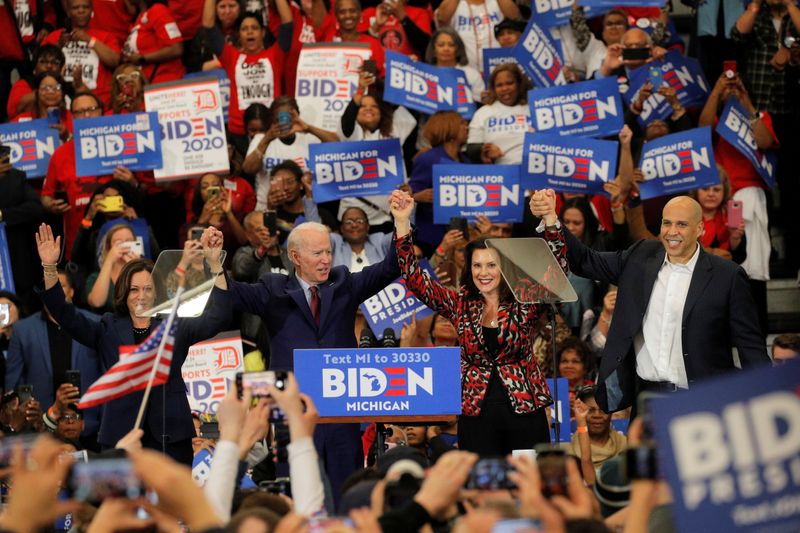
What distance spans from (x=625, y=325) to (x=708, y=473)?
3.51 m

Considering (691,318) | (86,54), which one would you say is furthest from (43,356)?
(691,318)

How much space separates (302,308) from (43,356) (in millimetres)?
2714

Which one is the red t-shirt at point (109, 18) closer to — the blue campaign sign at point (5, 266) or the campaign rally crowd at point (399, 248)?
the campaign rally crowd at point (399, 248)

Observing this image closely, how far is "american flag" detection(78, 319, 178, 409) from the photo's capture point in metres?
5.56

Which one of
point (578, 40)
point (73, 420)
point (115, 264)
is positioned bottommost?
point (73, 420)

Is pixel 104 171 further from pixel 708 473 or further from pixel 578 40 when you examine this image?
pixel 708 473

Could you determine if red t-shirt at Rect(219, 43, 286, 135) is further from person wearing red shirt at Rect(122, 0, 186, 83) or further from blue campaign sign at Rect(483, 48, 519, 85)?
blue campaign sign at Rect(483, 48, 519, 85)

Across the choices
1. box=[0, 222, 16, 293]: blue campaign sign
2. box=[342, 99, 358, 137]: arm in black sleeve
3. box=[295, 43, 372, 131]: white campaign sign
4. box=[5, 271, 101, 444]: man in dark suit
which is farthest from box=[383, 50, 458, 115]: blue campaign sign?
box=[5, 271, 101, 444]: man in dark suit

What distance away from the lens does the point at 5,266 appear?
10258mm

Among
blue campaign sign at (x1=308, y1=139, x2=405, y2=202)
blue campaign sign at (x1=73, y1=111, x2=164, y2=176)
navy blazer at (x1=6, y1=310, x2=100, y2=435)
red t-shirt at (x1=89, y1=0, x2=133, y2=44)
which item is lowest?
navy blazer at (x1=6, y1=310, x2=100, y2=435)

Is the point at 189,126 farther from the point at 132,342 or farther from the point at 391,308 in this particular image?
the point at 132,342

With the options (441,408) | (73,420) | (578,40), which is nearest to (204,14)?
(578,40)

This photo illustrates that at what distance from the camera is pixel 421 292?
7.24 m

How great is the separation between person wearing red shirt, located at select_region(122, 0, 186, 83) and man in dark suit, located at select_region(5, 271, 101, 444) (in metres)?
3.72
